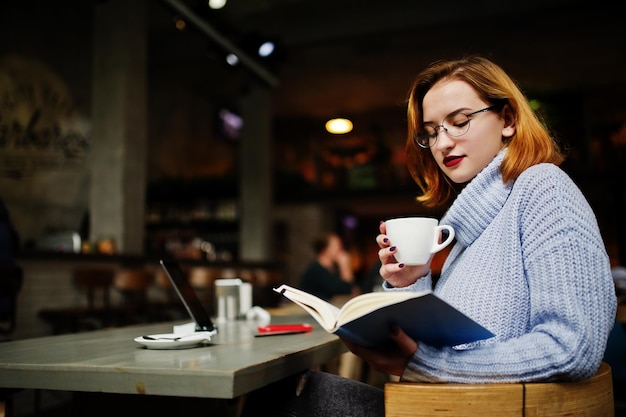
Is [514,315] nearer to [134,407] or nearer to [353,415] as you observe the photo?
[353,415]

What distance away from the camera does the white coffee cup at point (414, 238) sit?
1.14 meters

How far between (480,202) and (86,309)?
4798 mm

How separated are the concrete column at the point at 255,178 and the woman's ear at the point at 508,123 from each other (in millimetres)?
Result: 8481

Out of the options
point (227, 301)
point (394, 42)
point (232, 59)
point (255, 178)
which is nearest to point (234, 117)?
point (255, 178)

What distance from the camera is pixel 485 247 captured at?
1.16 meters

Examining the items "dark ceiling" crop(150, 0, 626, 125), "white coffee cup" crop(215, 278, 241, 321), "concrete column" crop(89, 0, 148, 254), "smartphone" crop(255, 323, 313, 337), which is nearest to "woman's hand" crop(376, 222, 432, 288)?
"smartphone" crop(255, 323, 313, 337)

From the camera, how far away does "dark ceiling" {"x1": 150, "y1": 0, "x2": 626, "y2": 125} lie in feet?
24.7

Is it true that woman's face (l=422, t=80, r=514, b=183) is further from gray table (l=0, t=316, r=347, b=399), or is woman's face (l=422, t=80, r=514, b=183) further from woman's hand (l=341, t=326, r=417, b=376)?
gray table (l=0, t=316, r=347, b=399)

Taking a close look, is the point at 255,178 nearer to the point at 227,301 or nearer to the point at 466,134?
the point at 227,301

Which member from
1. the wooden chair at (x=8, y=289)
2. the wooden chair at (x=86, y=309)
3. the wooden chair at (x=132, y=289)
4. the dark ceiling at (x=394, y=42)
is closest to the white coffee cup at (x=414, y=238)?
the wooden chair at (x=8, y=289)

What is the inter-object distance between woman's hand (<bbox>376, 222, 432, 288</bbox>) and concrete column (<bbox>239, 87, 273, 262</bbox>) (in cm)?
839

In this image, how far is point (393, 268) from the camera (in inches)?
47.3

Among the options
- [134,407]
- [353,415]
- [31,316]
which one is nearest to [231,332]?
[134,407]

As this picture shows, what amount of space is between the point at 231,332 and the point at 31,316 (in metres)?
4.16
